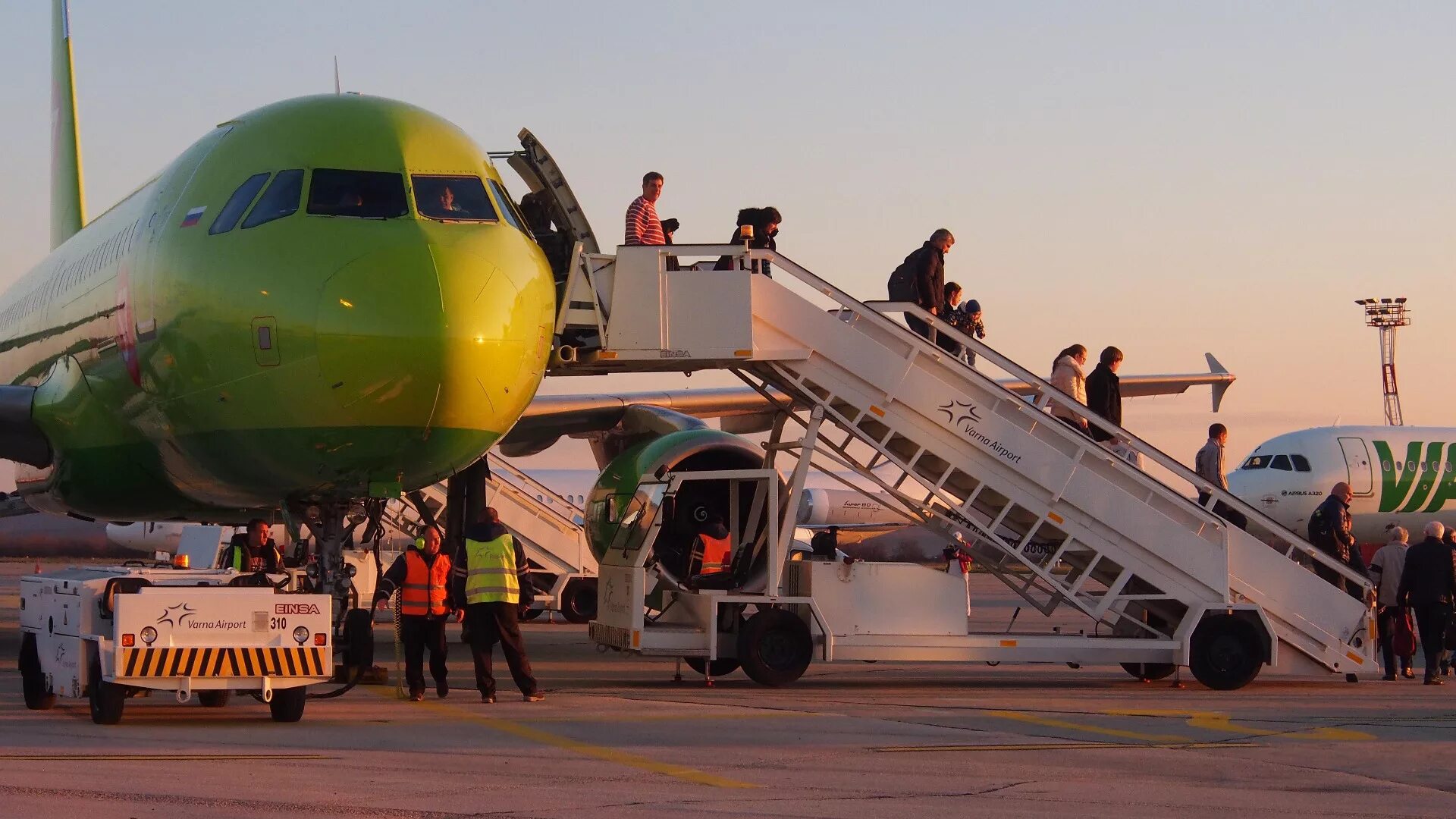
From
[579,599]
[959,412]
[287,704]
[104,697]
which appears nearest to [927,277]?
[959,412]

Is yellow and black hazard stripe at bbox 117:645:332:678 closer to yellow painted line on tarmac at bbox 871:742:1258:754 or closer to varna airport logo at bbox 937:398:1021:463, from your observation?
yellow painted line on tarmac at bbox 871:742:1258:754

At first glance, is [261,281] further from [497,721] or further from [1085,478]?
[1085,478]

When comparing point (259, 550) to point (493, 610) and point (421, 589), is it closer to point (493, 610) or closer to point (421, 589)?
point (421, 589)

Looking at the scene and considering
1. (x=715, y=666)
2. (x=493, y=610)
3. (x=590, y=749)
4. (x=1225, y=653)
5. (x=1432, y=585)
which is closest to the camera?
(x=590, y=749)

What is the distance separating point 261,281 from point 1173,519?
8.24 m

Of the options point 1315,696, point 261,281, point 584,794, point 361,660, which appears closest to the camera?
point 584,794

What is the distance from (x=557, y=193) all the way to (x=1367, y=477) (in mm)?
22951

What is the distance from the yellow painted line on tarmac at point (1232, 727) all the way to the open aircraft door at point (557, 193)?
5642 millimetres

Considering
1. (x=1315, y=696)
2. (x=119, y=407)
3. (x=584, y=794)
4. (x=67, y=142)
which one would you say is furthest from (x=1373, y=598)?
(x=67, y=142)

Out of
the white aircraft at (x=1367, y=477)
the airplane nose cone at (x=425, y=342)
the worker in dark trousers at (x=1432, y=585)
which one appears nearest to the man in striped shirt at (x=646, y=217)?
the airplane nose cone at (x=425, y=342)

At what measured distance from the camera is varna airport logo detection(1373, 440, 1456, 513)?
32156 mm

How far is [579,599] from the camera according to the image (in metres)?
25.9

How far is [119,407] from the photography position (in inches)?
504

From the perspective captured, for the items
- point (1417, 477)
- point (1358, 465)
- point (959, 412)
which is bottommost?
point (1417, 477)
